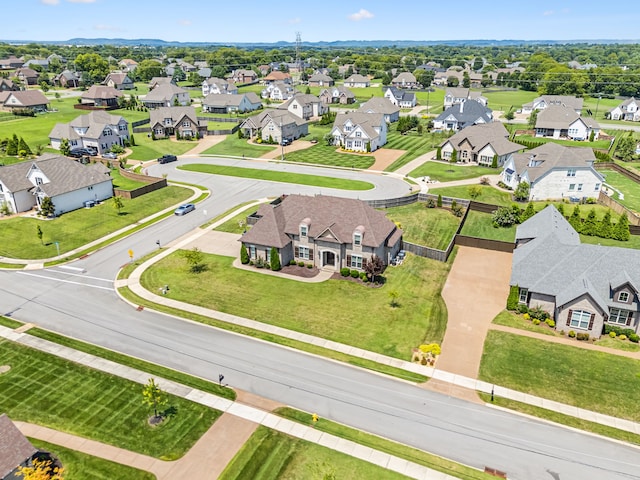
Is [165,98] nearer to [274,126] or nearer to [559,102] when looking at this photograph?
[274,126]

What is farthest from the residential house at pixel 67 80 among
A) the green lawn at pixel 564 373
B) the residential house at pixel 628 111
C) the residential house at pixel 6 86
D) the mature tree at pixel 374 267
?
the green lawn at pixel 564 373

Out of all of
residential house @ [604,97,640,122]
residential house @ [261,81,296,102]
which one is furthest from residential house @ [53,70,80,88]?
residential house @ [604,97,640,122]

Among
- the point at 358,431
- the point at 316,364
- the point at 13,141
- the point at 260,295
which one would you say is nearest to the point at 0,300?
the point at 260,295

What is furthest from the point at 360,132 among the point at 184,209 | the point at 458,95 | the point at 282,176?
the point at 458,95

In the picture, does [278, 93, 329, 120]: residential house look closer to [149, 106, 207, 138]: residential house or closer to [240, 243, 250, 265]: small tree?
[149, 106, 207, 138]: residential house

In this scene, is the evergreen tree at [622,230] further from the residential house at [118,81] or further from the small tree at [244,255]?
the residential house at [118,81]

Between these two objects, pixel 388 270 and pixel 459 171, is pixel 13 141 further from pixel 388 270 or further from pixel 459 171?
pixel 459 171

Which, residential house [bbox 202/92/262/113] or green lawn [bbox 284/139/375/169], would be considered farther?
residential house [bbox 202/92/262/113]
